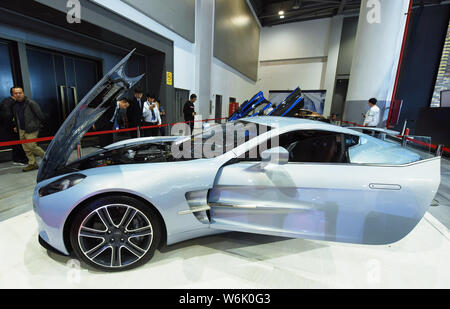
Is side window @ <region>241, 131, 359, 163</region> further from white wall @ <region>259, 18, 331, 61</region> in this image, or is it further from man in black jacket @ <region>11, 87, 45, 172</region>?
white wall @ <region>259, 18, 331, 61</region>

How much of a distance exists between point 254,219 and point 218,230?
→ 1.01 ft

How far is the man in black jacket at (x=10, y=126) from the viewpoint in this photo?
3604 mm

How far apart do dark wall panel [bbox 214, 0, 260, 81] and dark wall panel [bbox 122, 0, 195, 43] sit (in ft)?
6.63

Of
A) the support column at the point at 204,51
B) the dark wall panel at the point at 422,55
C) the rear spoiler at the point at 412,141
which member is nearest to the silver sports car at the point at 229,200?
the rear spoiler at the point at 412,141

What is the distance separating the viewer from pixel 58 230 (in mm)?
1381

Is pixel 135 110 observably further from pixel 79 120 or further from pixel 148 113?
pixel 79 120

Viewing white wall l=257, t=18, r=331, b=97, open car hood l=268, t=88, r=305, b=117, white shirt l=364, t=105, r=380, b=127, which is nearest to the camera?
open car hood l=268, t=88, r=305, b=117

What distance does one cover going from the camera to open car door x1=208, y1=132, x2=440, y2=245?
1450 mm

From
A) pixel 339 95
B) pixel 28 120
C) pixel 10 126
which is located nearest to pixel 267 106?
pixel 28 120

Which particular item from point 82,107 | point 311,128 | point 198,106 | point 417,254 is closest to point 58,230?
point 82,107

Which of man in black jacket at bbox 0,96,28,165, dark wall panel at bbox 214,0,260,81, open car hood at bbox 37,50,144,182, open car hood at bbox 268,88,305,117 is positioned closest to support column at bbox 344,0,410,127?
open car hood at bbox 268,88,305,117

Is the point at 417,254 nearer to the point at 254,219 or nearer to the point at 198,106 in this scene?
the point at 254,219

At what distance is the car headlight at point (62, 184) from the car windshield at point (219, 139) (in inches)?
30.7

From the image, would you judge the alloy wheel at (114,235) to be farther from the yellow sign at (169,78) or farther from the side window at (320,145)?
the yellow sign at (169,78)
